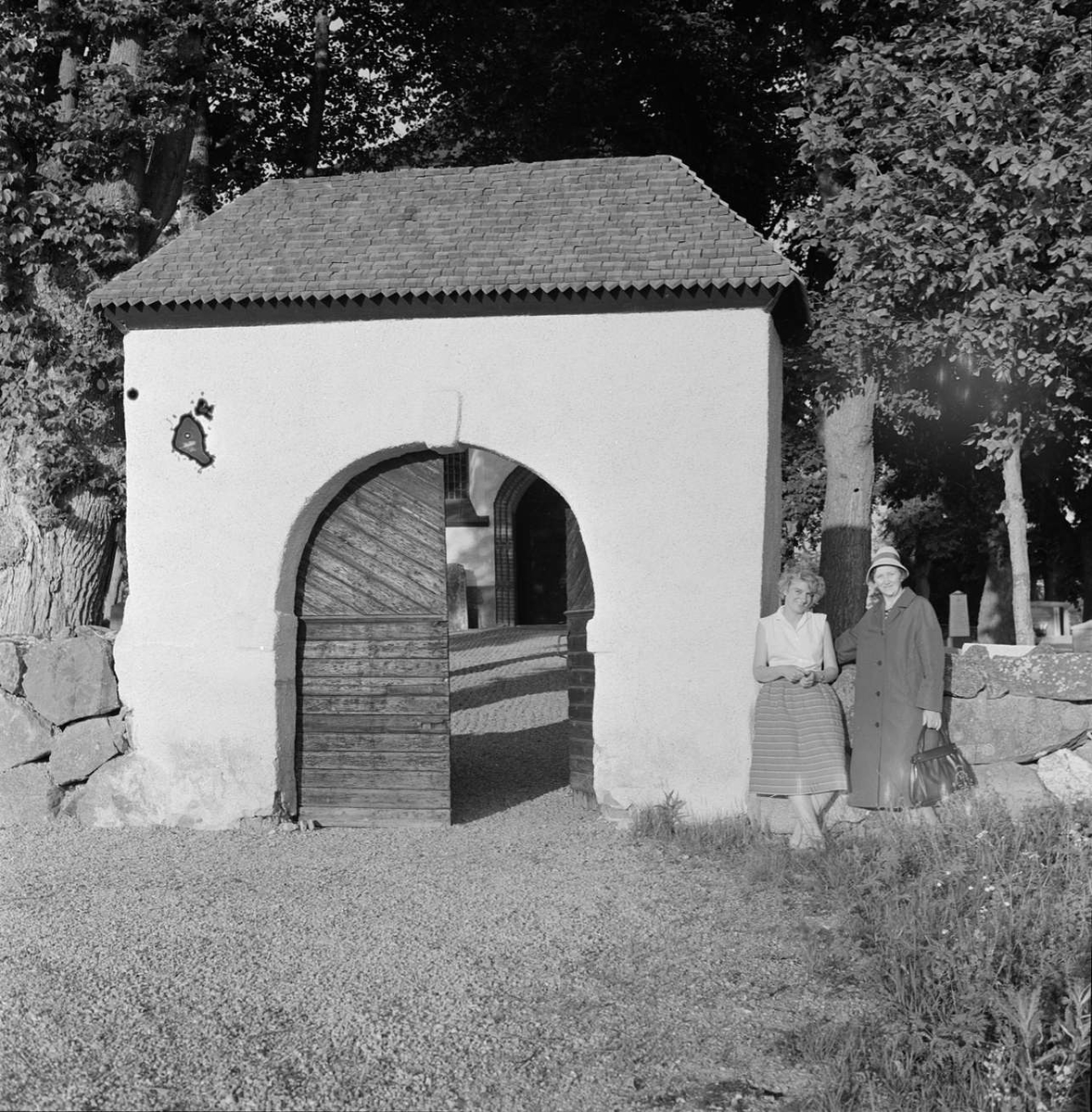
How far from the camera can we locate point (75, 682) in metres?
8.81

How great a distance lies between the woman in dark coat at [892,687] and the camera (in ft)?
23.9

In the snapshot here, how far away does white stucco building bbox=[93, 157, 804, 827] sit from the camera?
830 cm

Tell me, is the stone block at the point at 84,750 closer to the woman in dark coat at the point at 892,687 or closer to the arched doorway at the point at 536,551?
the woman in dark coat at the point at 892,687

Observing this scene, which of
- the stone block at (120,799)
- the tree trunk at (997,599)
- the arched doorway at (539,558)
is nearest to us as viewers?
the stone block at (120,799)

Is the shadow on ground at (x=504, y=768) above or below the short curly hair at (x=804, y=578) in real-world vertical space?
below

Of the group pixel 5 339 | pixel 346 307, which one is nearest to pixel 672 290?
pixel 346 307

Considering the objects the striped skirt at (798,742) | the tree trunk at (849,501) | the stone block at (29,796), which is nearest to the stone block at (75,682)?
the stone block at (29,796)

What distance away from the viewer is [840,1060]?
4281mm

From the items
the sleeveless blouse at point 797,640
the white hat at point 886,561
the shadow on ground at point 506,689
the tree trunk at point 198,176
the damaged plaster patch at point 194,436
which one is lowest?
the shadow on ground at point 506,689

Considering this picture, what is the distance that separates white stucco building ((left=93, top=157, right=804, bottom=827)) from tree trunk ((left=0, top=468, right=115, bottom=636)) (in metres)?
2.62

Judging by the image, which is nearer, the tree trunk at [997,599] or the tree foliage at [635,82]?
the tree foliage at [635,82]

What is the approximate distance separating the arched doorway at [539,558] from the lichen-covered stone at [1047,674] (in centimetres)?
2026

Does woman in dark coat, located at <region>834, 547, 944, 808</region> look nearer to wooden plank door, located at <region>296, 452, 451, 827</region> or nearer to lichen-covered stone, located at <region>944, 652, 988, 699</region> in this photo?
lichen-covered stone, located at <region>944, 652, 988, 699</region>

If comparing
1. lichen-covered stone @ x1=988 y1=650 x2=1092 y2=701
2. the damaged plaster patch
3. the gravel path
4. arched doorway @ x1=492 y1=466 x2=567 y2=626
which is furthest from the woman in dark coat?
arched doorway @ x1=492 y1=466 x2=567 y2=626
